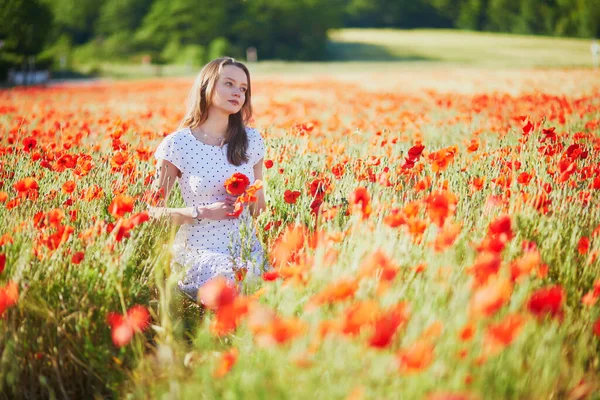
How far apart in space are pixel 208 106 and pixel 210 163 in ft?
1.17

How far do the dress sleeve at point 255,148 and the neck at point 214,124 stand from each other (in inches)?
6.6

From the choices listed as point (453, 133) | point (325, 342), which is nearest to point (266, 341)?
point (325, 342)

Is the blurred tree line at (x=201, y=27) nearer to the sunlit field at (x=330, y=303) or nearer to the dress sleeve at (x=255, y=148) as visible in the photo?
the dress sleeve at (x=255, y=148)

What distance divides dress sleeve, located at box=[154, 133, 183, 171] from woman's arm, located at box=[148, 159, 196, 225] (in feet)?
0.10

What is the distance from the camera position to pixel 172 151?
281cm

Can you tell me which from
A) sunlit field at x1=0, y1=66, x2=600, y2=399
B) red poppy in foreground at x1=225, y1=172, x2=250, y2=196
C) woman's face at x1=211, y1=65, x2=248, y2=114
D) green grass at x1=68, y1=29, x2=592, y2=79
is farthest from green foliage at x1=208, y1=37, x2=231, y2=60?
red poppy in foreground at x1=225, y1=172, x2=250, y2=196

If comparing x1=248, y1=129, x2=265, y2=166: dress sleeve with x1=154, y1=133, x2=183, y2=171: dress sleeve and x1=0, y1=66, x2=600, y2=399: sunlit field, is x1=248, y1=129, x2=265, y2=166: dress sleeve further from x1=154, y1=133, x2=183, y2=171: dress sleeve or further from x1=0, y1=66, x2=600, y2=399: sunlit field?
x1=154, y1=133, x2=183, y2=171: dress sleeve

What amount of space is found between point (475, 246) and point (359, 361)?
0.54m

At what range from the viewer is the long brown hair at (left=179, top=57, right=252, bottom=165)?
2.91 meters

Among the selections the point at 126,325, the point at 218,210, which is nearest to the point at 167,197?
the point at 218,210

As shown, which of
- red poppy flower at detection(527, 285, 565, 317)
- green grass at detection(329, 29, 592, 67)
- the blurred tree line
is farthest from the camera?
green grass at detection(329, 29, 592, 67)

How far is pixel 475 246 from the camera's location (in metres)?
1.55

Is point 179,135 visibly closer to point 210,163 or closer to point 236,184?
point 210,163

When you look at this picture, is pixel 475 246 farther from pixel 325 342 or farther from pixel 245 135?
pixel 245 135
